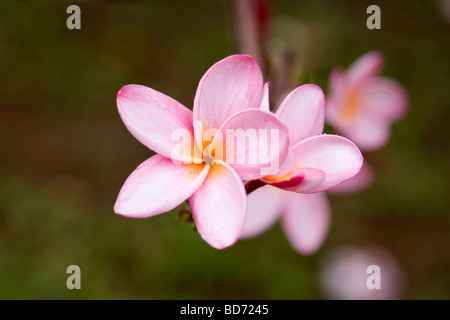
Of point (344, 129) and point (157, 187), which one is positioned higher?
point (344, 129)

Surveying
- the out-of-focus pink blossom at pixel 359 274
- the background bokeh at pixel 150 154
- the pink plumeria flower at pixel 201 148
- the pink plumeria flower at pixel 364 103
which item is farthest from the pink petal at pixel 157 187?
the out-of-focus pink blossom at pixel 359 274

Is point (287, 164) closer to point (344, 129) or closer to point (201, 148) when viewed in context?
point (201, 148)

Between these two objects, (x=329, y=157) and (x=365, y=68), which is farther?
(x=365, y=68)

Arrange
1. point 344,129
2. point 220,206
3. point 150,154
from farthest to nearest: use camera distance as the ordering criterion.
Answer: point 150,154 < point 344,129 < point 220,206

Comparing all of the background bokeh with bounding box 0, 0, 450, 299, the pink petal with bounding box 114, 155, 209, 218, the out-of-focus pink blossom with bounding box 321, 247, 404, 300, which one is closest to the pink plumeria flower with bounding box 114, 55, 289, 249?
the pink petal with bounding box 114, 155, 209, 218

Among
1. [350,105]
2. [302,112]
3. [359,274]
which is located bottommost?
[359,274]

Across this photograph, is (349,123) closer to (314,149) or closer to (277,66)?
(277,66)

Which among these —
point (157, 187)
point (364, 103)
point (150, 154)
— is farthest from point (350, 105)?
point (150, 154)
